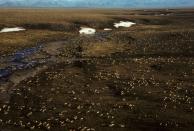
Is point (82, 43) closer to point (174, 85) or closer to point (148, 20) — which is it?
point (174, 85)

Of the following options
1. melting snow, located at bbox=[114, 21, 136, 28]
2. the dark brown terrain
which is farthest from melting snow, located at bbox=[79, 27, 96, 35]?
the dark brown terrain

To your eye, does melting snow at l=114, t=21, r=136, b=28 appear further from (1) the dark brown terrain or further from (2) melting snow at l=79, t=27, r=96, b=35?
(1) the dark brown terrain

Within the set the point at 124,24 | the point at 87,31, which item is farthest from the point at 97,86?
the point at 124,24

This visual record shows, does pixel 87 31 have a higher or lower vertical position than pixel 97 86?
lower

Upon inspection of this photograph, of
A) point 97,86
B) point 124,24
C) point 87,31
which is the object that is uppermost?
point 97,86

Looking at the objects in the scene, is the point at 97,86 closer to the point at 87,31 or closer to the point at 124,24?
the point at 87,31

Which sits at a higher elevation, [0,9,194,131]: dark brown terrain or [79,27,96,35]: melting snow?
[0,9,194,131]: dark brown terrain

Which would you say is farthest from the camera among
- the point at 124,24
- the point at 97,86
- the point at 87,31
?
the point at 124,24

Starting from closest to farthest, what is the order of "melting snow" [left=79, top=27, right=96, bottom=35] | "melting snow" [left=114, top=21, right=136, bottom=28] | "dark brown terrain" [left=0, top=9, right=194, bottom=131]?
1. "dark brown terrain" [left=0, top=9, right=194, bottom=131]
2. "melting snow" [left=79, top=27, right=96, bottom=35]
3. "melting snow" [left=114, top=21, right=136, bottom=28]

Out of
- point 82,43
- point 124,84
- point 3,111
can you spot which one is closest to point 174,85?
point 124,84
